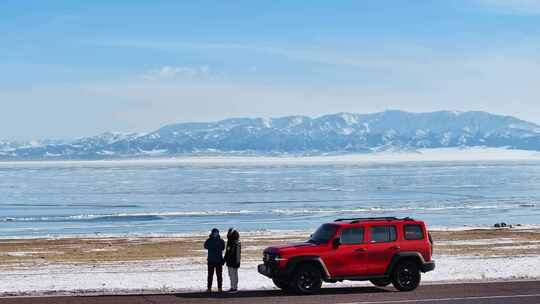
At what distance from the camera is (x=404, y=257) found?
20.9 meters

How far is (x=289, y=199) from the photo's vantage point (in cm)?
8400

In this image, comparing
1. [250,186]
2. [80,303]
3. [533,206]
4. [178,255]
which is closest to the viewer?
[80,303]

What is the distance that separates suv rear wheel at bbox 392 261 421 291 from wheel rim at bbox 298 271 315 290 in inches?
83.0

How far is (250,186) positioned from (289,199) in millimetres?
26508

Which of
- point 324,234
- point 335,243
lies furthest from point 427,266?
point 324,234

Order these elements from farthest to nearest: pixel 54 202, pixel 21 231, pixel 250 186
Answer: pixel 250 186, pixel 54 202, pixel 21 231

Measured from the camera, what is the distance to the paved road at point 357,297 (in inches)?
749

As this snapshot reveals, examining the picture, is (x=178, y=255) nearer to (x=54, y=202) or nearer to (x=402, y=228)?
(x=402, y=228)

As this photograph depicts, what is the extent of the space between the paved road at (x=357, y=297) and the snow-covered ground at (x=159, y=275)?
172cm

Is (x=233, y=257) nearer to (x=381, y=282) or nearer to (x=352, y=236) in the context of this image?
(x=352, y=236)

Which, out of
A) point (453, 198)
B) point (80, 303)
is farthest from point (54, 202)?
point (80, 303)

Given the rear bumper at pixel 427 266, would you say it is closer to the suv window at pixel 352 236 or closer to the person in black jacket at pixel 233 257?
the suv window at pixel 352 236

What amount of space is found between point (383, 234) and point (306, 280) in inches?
90.1

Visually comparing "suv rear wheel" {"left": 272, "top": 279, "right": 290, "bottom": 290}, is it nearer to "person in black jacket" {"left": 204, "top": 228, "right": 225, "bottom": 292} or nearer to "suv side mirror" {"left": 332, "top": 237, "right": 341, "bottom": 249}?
"suv side mirror" {"left": 332, "top": 237, "right": 341, "bottom": 249}
